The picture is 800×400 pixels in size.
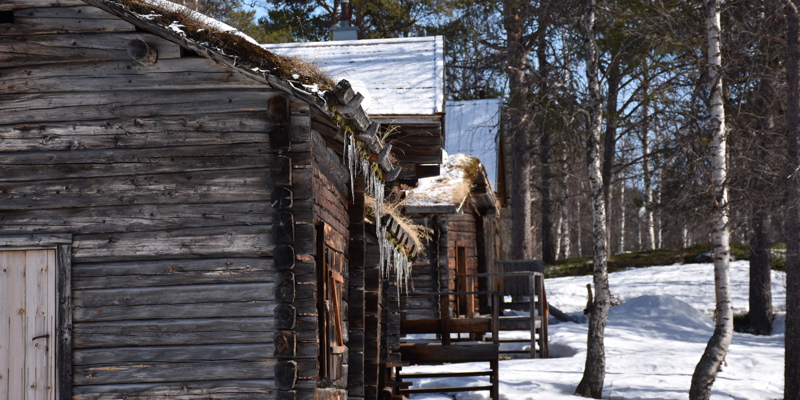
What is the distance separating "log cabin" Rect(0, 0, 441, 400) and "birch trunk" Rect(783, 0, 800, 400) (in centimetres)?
934

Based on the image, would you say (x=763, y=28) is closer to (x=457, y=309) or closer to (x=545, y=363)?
(x=545, y=363)

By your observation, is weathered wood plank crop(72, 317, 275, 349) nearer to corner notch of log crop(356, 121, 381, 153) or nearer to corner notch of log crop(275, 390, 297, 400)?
corner notch of log crop(275, 390, 297, 400)

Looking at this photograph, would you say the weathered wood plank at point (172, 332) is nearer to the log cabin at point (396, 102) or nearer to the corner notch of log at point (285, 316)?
the corner notch of log at point (285, 316)

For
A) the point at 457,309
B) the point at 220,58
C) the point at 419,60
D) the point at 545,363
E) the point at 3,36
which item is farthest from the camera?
the point at 457,309

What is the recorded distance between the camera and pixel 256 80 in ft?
25.1

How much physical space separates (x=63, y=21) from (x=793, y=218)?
11.5 m

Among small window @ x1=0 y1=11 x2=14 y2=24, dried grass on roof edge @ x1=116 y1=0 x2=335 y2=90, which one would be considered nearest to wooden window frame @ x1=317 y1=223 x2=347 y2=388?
dried grass on roof edge @ x1=116 y1=0 x2=335 y2=90

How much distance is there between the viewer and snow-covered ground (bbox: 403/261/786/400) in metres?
15.1

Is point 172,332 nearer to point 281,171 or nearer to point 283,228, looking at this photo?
point 283,228

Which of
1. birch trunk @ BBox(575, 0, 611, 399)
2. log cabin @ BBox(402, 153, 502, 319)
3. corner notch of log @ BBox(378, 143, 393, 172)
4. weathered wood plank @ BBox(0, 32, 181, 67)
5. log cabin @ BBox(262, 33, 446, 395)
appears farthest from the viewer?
log cabin @ BBox(402, 153, 502, 319)

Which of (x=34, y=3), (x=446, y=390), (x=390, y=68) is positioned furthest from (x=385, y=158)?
(x=446, y=390)

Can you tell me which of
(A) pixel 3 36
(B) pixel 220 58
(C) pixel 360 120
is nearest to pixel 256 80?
(B) pixel 220 58

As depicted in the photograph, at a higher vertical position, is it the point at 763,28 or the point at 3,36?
the point at 763,28

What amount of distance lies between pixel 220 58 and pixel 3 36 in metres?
2.09
